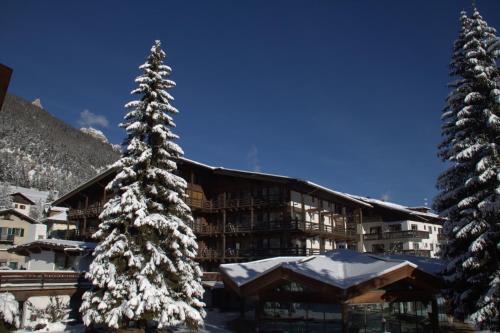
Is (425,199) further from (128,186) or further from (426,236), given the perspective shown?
(128,186)

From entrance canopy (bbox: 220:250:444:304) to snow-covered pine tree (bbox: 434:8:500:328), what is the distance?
1.93 m

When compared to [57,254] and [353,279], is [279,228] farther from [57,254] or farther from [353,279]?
[57,254]

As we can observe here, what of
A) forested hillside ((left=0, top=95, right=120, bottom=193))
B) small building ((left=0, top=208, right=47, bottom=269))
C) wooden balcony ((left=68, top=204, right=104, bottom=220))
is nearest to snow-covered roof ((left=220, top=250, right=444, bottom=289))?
wooden balcony ((left=68, top=204, right=104, bottom=220))

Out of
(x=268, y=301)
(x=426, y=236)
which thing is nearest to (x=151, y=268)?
(x=268, y=301)

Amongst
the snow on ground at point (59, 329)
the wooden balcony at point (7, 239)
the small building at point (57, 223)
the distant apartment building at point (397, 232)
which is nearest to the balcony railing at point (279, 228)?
the distant apartment building at point (397, 232)

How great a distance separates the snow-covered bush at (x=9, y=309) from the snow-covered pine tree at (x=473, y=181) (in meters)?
22.5

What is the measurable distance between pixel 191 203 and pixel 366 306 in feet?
90.0

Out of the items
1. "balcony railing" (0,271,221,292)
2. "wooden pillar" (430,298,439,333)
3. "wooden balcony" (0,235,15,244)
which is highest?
"wooden balcony" (0,235,15,244)

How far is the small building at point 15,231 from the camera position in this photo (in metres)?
57.5

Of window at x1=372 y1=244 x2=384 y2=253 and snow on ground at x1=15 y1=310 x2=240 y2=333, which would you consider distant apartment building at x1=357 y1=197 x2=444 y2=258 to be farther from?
snow on ground at x1=15 y1=310 x2=240 y2=333

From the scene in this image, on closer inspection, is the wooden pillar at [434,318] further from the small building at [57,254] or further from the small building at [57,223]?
the small building at [57,223]

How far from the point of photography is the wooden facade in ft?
135

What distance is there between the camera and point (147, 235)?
21109mm

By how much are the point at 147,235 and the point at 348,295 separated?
1020 cm
